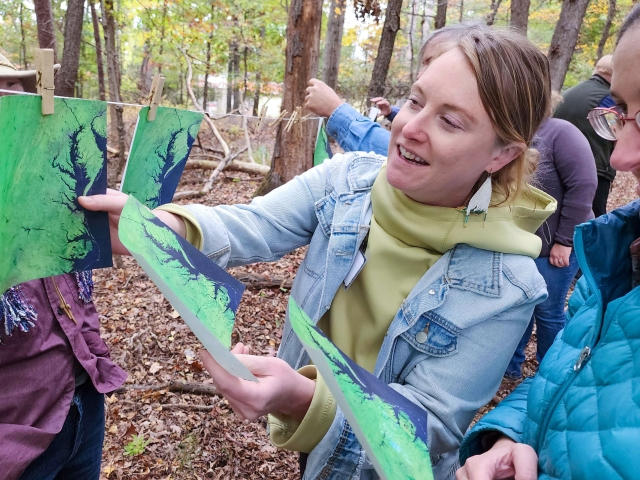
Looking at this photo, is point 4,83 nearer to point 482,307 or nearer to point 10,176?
point 10,176

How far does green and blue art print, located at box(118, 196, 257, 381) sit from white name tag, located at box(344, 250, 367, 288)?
1.48 feet

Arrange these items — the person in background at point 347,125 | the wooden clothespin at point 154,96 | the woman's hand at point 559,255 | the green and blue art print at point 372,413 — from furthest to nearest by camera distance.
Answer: the woman's hand at point 559,255
the person in background at point 347,125
the wooden clothespin at point 154,96
the green and blue art print at point 372,413

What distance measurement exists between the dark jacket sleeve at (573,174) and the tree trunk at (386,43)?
404 centimetres

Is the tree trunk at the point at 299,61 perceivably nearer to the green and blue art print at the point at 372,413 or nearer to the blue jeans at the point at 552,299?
the blue jeans at the point at 552,299

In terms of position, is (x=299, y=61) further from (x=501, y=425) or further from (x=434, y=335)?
(x=501, y=425)

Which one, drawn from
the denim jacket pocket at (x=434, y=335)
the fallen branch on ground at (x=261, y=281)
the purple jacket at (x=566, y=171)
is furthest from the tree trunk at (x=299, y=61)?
the denim jacket pocket at (x=434, y=335)

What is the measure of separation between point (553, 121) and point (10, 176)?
10.2ft

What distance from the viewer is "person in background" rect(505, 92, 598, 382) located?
2979 mm

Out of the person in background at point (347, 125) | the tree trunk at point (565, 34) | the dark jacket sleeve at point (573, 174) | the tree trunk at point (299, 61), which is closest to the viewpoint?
the person in background at point (347, 125)

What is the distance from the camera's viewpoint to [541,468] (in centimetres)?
109

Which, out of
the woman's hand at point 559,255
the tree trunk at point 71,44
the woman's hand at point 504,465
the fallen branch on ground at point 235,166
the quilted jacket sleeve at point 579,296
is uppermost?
the tree trunk at point 71,44

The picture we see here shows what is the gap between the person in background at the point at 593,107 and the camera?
11.8ft

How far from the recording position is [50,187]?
1.05 m

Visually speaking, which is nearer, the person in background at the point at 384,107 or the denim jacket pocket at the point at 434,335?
the denim jacket pocket at the point at 434,335
